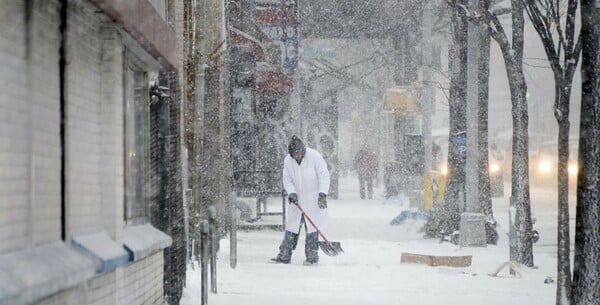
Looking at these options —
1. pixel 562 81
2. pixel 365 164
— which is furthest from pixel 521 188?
pixel 365 164

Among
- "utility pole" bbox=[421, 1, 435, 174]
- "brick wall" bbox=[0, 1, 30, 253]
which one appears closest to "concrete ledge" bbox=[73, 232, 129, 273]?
"brick wall" bbox=[0, 1, 30, 253]

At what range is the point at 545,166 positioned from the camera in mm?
43156

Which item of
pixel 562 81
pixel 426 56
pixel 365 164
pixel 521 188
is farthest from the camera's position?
pixel 365 164

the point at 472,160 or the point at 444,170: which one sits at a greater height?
the point at 472,160

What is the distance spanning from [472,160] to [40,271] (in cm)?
1392

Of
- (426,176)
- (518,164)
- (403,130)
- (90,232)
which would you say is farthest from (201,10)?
(403,130)

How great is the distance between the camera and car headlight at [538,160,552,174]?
4297 centimetres

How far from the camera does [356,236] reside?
19219 mm

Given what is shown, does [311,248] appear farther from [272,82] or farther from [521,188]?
[272,82]

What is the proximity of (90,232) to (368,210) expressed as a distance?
23382mm

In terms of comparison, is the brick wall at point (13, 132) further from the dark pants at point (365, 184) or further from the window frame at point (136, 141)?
the dark pants at point (365, 184)

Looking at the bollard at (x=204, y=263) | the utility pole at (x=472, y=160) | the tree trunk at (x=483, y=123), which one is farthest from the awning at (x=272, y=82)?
the bollard at (x=204, y=263)

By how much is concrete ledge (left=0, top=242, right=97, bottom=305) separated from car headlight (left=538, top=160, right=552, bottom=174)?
3984 cm

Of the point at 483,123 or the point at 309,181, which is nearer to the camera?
the point at 309,181
